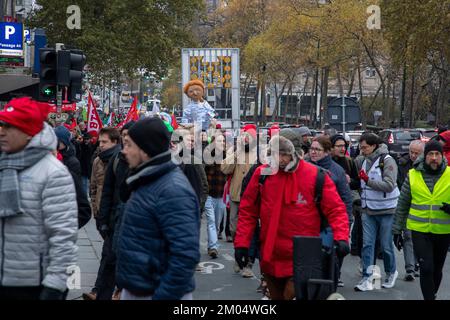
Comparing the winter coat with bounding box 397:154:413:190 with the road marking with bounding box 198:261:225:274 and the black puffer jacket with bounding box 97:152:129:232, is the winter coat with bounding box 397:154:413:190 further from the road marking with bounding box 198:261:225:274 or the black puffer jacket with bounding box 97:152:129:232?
the black puffer jacket with bounding box 97:152:129:232

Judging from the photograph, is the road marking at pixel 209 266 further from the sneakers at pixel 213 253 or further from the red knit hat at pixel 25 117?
the red knit hat at pixel 25 117

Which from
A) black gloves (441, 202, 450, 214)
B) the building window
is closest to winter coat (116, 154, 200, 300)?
black gloves (441, 202, 450, 214)

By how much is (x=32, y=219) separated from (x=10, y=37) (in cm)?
2886

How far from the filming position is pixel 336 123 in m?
22.6

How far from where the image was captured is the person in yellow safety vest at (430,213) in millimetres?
8719

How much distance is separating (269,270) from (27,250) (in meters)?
2.35

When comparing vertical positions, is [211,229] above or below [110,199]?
below

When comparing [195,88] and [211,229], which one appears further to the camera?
[195,88]

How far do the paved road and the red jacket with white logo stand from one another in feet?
9.85

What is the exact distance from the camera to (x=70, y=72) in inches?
547

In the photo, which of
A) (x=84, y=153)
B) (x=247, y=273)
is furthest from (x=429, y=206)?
(x=84, y=153)

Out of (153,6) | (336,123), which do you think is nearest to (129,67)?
(153,6)

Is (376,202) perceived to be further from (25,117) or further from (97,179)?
(25,117)

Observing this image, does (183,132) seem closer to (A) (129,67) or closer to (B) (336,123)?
(B) (336,123)
